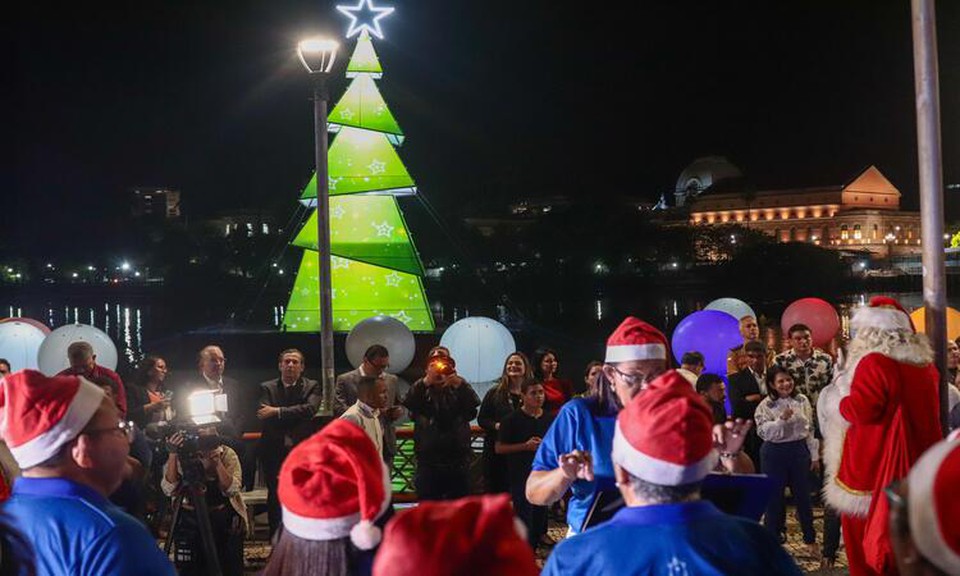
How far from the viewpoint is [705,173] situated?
129 m

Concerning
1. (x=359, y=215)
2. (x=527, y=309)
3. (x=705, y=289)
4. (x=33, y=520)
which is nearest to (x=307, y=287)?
(x=359, y=215)

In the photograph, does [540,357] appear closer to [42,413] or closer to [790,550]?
[790,550]

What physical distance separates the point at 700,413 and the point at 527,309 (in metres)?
53.9

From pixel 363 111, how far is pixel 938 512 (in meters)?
16.8

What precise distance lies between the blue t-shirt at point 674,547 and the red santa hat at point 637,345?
1.54 metres

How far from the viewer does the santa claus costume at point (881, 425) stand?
5035 millimetres

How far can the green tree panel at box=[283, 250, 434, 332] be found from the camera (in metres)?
18.8

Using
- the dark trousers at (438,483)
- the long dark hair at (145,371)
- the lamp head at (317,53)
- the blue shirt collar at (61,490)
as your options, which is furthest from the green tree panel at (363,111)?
the blue shirt collar at (61,490)

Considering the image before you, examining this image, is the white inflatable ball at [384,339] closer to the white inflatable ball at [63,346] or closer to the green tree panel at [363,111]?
the white inflatable ball at [63,346]

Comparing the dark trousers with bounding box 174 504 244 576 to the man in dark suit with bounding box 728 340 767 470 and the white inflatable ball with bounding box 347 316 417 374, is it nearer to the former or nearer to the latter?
the man in dark suit with bounding box 728 340 767 470

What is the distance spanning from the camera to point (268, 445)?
319 inches

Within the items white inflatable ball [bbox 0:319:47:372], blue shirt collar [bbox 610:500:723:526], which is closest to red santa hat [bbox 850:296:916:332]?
blue shirt collar [bbox 610:500:723:526]

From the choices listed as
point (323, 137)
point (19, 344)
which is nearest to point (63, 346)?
point (19, 344)

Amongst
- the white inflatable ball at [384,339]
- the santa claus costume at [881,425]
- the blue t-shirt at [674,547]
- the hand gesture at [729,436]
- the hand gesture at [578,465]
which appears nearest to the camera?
the blue t-shirt at [674,547]
